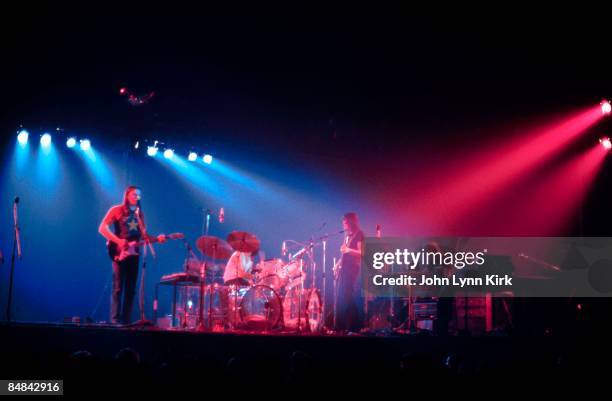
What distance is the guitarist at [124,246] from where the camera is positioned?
8797 millimetres

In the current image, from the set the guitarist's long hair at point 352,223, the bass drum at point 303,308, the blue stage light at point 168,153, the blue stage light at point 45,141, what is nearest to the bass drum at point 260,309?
the bass drum at point 303,308

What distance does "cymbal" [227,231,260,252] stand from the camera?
9.61m

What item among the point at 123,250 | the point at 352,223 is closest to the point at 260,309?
the point at 352,223

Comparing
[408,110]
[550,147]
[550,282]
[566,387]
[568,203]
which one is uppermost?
[408,110]

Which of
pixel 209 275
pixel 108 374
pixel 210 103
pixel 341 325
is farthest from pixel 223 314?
pixel 108 374

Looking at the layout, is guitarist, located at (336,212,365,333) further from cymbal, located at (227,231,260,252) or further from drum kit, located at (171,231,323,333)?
cymbal, located at (227,231,260,252)

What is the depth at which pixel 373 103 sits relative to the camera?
12633 mm

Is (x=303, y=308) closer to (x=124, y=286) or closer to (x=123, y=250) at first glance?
(x=124, y=286)

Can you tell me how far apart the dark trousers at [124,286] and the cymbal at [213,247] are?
1.20 metres

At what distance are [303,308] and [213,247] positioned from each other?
2359mm

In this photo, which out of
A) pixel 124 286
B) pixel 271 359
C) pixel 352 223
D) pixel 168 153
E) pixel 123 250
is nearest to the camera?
pixel 271 359

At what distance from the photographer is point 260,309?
1025 cm

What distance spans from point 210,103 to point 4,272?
5.96 meters

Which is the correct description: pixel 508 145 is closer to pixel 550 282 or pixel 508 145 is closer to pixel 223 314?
pixel 550 282
